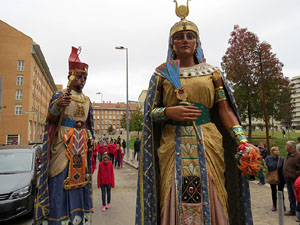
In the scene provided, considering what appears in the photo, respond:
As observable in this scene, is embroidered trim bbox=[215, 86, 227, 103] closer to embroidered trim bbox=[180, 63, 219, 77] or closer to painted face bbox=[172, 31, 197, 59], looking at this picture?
embroidered trim bbox=[180, 63, 219, 77]

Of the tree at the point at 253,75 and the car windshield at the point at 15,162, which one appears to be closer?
the car windshield at the point at 15,162

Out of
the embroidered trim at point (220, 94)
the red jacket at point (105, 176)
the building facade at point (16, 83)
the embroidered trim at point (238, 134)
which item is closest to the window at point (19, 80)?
the building facade at point (16, 83)

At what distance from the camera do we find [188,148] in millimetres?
2230

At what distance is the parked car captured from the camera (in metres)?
5.43

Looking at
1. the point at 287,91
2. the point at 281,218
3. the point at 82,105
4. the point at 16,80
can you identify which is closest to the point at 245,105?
the point at 287,91

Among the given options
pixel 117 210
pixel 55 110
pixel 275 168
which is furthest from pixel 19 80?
pixel 55 110

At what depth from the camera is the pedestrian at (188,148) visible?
211 cm

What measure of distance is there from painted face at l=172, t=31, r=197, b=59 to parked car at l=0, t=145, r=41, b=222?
5.16 m

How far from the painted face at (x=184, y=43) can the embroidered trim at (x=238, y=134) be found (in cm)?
88

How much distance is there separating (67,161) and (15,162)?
439 centimetres

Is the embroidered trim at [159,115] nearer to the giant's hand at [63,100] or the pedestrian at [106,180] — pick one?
the giant's hand at [63,100]

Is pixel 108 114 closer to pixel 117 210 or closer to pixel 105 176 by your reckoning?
pixel 105 176

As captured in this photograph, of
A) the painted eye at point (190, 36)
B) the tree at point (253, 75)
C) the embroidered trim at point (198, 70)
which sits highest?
the tree at point (253, 75)

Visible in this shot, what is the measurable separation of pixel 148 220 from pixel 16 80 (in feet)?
145
